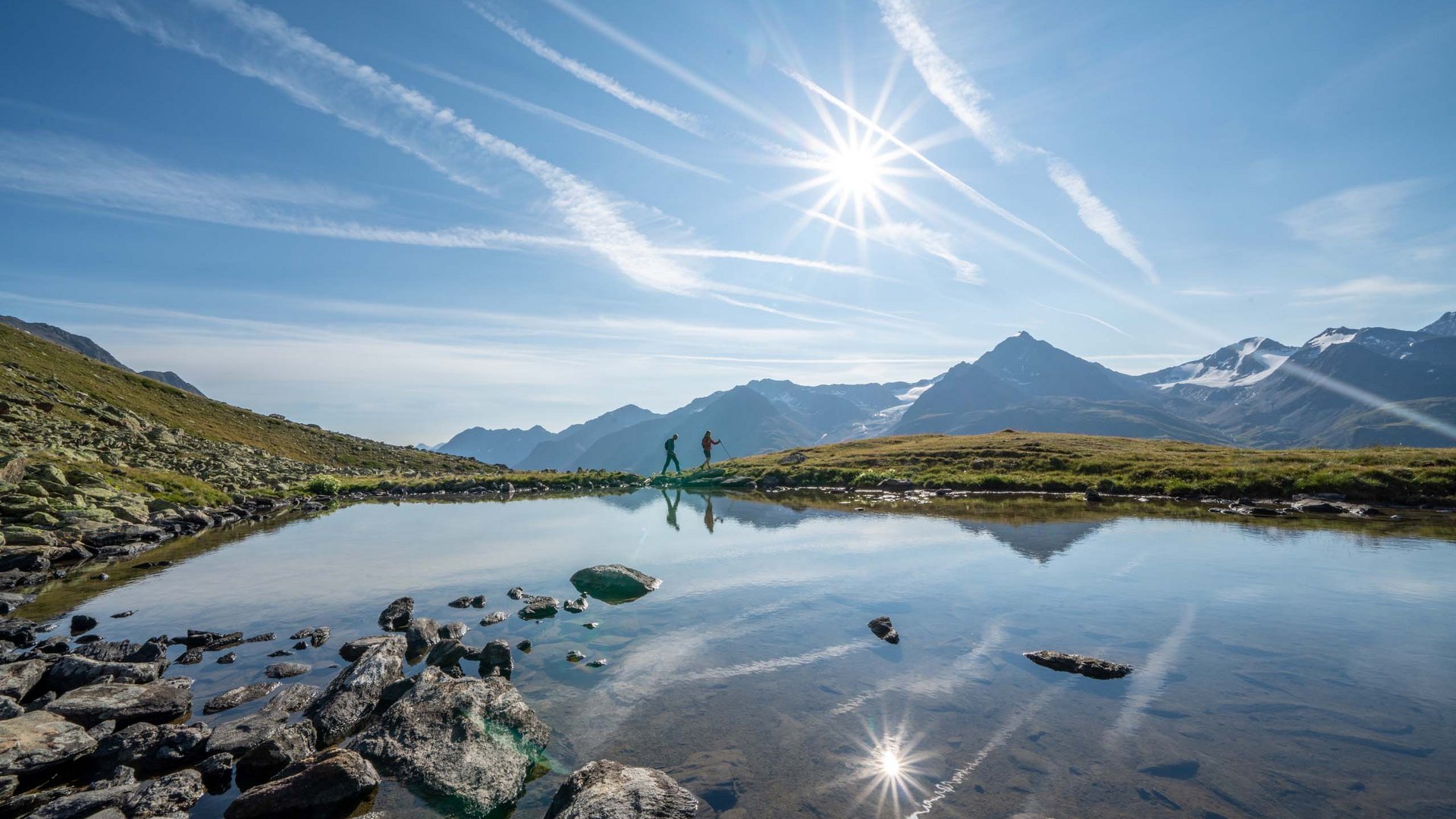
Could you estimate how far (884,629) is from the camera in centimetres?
1415

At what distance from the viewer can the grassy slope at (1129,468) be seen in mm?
34188

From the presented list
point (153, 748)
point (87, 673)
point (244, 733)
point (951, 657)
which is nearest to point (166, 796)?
point (244, 733)

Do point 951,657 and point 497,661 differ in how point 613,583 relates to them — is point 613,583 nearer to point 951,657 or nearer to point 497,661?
point 497,661

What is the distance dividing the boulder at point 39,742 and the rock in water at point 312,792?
3.24 m

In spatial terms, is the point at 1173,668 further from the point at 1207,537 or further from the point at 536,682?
the point at 1207,537

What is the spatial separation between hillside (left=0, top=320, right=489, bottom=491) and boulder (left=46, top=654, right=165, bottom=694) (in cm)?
3396

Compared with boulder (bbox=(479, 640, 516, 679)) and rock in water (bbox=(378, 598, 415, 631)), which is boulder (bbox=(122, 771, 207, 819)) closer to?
boulder (bbox=(479, 640, 516, 679))

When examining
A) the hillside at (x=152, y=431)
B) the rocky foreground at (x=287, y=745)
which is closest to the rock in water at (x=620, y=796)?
the rocky foreground at (x=287, y=745)

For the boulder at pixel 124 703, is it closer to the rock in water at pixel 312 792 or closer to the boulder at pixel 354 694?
the boulder at pixel 354 694

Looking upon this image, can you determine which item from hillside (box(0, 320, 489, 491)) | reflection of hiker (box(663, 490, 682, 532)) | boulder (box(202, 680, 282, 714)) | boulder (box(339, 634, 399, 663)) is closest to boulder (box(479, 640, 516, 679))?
boulder (box(339, 634, 399, 663))

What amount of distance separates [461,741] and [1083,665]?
1144 centimetres

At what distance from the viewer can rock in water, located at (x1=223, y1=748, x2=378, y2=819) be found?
7699mm

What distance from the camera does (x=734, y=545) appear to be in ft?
85.0

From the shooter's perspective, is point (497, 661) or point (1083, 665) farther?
point (497, 661)
